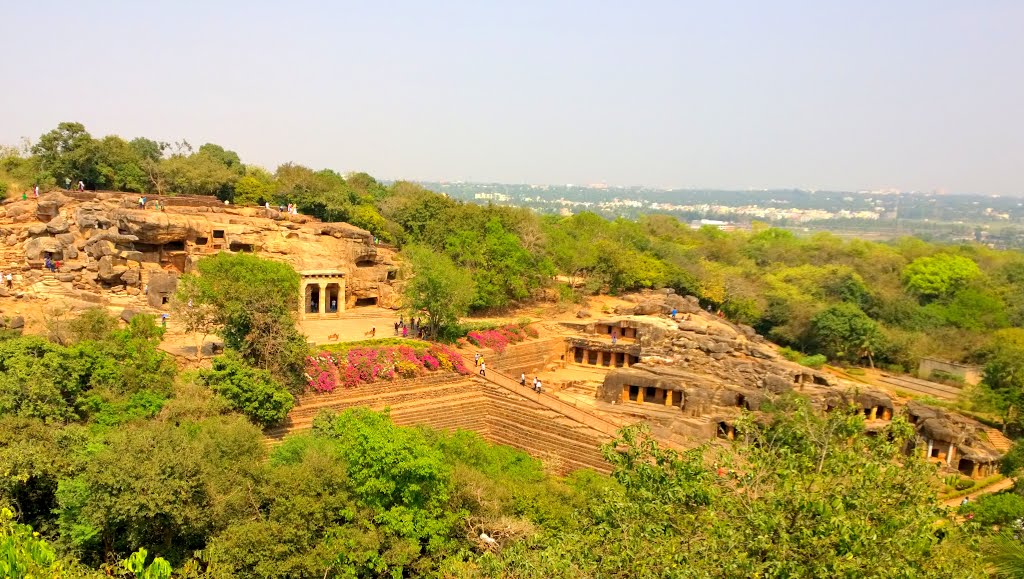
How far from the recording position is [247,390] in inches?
782

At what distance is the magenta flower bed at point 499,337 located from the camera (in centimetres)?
3059

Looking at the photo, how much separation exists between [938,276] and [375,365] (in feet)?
158

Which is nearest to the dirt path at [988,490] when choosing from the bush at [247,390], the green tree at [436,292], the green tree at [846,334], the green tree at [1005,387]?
the green tree at [1005,387]

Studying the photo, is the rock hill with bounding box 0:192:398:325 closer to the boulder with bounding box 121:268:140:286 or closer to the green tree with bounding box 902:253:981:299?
the boulder with bounding box 121:268:140:286

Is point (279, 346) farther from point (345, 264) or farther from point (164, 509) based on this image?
point (345, 264)

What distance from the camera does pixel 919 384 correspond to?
37.1 meters

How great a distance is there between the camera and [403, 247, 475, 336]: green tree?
28.3 m

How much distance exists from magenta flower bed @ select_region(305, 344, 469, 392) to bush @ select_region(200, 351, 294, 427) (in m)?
2.49

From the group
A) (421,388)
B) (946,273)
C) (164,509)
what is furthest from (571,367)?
(946,273)

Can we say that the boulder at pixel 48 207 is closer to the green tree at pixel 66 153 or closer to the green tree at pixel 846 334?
the green tree at pixel 66 153

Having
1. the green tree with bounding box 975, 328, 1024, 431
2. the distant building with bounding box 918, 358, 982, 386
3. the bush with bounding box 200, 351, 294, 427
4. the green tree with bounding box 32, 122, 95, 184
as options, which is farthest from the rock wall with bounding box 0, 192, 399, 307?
the distant building with bounding box 918, 358, 982, 386

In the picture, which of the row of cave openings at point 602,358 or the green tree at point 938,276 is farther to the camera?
the green tree at point 938,276

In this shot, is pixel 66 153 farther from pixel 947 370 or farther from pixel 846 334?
pixel 947 370

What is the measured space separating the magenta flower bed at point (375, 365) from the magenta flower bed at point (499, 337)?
126 inches
